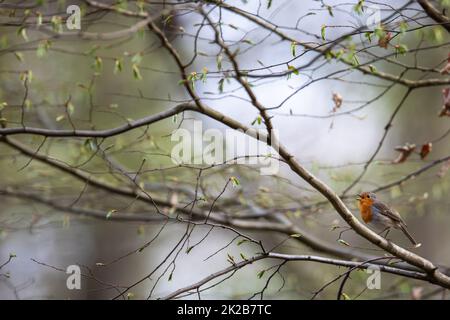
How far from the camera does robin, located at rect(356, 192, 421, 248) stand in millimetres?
4207

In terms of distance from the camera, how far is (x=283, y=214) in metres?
5.79

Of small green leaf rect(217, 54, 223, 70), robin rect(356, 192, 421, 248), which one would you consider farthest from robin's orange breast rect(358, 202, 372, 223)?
small green leaf rect(217, 54, 223, 70)

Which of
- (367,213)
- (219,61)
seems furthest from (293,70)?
(367,213)

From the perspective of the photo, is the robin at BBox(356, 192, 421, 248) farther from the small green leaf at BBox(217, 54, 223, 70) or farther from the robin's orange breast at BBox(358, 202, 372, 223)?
the small green leaf at BBox(217, 54, 223, 70)

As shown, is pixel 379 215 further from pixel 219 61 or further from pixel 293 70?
pixel 219 61

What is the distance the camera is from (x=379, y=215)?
14.0 ft

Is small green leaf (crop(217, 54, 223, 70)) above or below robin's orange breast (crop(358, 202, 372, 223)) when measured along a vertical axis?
above

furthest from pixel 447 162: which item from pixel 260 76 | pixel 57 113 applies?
pixel 57 113

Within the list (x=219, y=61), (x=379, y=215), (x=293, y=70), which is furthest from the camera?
(x=379, y=215)

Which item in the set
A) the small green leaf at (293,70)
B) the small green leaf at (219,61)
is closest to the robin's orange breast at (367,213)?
the small green leaf at (293,70)

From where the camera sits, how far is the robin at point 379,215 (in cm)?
421

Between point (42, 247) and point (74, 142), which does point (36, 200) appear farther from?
point (42, 247)

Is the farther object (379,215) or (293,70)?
(379,215)

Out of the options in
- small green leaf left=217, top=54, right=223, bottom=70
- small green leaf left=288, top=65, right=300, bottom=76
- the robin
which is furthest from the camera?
the robin
